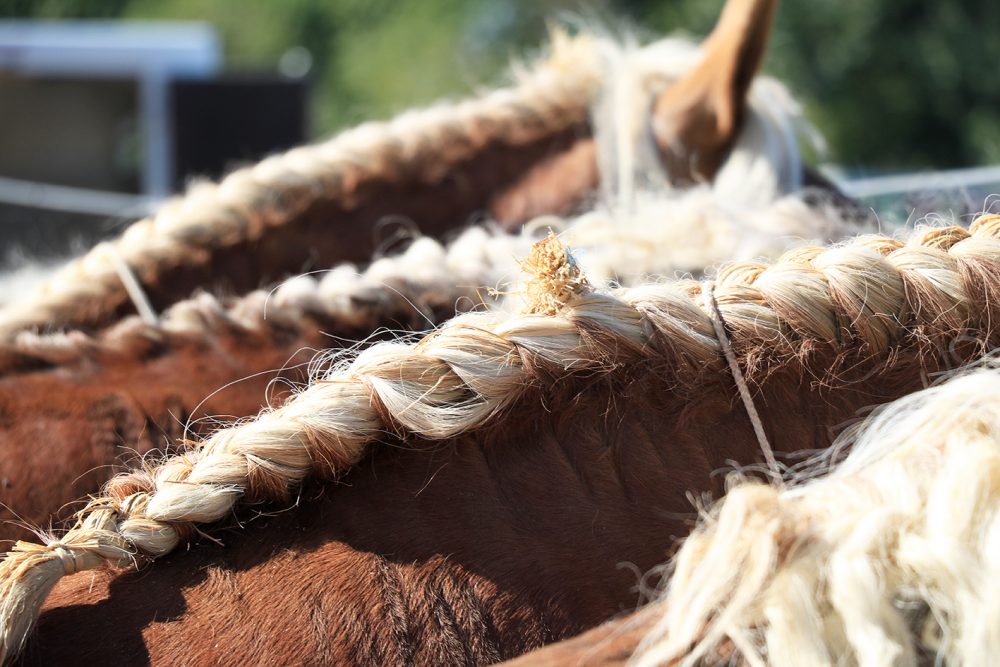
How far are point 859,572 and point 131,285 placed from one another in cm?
166

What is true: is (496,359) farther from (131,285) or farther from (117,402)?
(131,285)

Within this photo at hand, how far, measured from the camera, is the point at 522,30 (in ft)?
40.9

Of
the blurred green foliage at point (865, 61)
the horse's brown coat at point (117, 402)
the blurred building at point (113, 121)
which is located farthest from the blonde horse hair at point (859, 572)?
the blurred green foliage at point (865, 61)

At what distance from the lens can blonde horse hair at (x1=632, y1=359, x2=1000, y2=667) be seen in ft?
2.01

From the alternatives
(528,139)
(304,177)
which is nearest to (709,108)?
(528,139)

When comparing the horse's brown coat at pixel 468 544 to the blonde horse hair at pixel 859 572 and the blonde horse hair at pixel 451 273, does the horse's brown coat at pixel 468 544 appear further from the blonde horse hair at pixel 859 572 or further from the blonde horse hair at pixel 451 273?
the blonde horse hair at pixel 451 273

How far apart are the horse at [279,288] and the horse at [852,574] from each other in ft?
1.56

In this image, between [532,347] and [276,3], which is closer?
[532,347]

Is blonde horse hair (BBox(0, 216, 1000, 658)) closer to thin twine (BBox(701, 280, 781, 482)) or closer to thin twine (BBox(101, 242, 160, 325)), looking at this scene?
thin twine (BBox(701, 280, 781, 482))

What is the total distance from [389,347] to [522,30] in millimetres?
12245

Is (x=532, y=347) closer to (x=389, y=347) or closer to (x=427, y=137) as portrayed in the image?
(x=389, y=347)

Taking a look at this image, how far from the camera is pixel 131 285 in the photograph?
1.94 metres

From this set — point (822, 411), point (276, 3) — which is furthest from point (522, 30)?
point (822, 411)

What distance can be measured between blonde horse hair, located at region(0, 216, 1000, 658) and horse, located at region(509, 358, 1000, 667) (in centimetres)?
21
